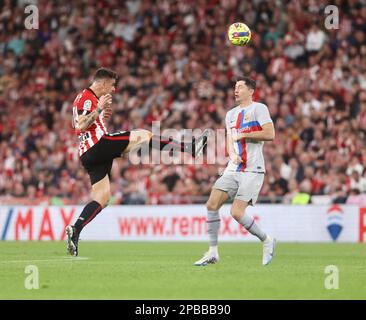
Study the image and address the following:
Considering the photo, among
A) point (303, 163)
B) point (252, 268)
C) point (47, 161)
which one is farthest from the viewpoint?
point (47, 161)

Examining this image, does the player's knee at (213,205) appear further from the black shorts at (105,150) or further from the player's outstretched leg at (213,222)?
the black shorts at (105,150)

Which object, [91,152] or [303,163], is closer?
[91,152]

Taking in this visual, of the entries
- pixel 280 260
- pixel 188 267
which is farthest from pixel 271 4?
pixel 188 267

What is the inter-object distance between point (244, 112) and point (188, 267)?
2.21 metres

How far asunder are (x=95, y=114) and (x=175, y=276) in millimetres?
2779

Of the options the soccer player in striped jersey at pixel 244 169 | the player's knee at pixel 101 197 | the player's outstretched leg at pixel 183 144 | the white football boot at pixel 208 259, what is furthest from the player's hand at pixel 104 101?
the white football boot at pixel 208 259

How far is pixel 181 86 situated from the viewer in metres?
25.8

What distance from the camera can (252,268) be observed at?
12.1 m

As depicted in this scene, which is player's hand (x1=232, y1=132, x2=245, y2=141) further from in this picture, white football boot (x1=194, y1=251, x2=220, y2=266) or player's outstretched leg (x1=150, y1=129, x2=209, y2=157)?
white football boot (x1=194, y1=251, x2=220, y2=266)

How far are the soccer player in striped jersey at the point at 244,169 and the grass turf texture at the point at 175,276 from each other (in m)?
0.44

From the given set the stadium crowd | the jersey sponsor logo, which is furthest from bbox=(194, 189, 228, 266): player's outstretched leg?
the stadium crowd

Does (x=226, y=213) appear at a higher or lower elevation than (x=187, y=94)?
lower

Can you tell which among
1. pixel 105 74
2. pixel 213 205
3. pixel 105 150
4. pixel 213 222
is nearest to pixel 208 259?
pixel 213 222

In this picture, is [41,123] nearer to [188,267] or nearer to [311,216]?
[311,216]
